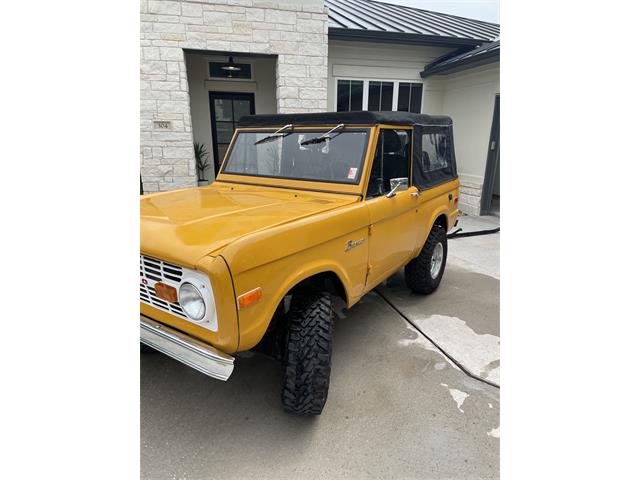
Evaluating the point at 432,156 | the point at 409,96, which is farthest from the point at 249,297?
the point at 409,96

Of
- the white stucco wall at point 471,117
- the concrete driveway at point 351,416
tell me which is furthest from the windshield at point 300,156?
the white stucco wall at point 471,117

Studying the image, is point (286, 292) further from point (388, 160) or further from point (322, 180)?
point (388, 160)

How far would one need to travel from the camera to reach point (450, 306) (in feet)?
13.3

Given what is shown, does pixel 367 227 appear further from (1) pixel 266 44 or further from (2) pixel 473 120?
(2) pixel 473 120

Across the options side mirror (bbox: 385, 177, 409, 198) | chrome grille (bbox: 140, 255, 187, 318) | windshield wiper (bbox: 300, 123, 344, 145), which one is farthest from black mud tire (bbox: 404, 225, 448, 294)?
chrome grille (bbox: 140, 255, 187, 318)

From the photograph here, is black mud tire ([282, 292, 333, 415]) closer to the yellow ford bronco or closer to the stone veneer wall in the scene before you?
the yellow ford bronco

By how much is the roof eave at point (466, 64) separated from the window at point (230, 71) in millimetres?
4099

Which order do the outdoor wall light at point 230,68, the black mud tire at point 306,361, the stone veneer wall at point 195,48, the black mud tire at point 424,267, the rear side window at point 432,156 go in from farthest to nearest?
the outdoor wall light at point 230,68 < the stone veneer wall at point 195,48 < the black mud tire at point 424,267 < the rear side window at point 432,156 < the black mud tire at point 306,361

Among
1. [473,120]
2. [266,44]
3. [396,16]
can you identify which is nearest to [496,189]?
[473,120]

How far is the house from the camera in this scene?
6.38m

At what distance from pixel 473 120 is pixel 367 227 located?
687 cm

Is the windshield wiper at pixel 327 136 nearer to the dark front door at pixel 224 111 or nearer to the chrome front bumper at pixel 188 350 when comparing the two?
the chrome front bumper at pixel 188 350

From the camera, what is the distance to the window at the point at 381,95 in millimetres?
8469

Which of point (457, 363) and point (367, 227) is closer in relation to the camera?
point (367, 227)
